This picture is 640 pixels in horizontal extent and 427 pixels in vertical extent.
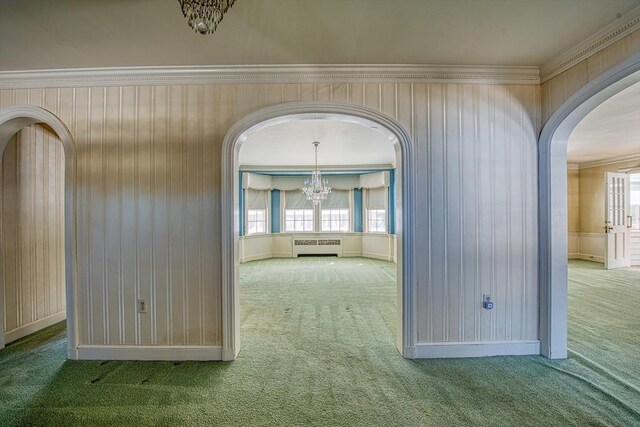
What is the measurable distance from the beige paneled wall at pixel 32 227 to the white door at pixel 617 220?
10499mm

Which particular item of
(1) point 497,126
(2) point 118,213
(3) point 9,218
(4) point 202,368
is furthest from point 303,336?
(3) point 9,218

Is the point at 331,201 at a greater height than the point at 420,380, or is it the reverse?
the point at 331,201

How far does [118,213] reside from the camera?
2.69 meters

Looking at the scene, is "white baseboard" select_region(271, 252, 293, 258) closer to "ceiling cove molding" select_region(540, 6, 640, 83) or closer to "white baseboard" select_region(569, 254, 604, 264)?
"ceiling cove molding" select_region(540, 6, 640, 83)

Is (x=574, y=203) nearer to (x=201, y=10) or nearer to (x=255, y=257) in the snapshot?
(x=255, y=257)

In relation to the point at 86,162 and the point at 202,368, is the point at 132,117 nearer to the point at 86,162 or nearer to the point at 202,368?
the point at 86,162

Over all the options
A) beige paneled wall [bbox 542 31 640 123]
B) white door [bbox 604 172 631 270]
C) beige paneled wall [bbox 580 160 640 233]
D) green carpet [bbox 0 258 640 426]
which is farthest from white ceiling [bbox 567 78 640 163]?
green carpet [bbox 0 258 640 426]

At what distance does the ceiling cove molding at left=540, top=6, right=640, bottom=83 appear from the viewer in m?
1.96

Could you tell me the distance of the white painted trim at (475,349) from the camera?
2.66 m

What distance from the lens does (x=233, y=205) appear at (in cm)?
269

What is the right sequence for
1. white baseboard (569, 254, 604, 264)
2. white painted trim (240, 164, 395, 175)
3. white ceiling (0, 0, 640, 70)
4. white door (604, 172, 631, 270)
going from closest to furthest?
white ceiling (0, 0, 640, 70) < white door (604, 172, 631, 270) < white baseboard (569, 254, 604, 264) < white painted trim (240, 164, 395, 175)

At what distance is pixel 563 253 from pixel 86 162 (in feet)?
14.8

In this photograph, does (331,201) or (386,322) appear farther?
(331,201)

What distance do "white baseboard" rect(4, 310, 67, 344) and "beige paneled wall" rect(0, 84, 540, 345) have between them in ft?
3.79
